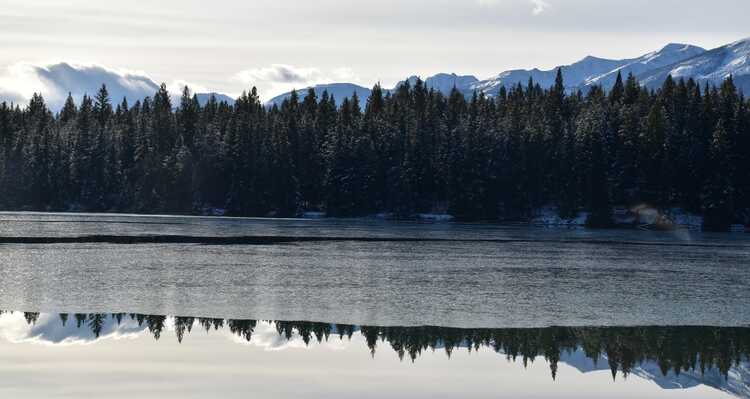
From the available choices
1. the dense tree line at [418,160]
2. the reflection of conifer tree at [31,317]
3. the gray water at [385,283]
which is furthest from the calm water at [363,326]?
the dense tree line at [418,160]

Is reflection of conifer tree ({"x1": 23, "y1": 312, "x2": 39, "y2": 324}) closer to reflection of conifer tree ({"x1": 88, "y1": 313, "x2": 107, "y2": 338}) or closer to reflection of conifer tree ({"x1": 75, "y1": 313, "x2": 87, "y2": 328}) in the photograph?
reflection of conifer tree ({"x1": 75, "y1": 313, "x2": 87, "y2": 328})

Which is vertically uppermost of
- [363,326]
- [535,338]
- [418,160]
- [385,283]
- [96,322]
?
[418,160]

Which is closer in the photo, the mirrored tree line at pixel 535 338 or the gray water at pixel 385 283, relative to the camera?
the mirrored tree line at pixel 535 338

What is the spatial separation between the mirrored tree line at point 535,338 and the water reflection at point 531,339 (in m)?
0.03

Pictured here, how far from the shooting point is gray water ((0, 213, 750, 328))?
121 ft

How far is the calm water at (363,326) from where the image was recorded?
2459 centimetres

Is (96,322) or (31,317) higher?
(31,317)

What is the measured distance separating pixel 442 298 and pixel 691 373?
635 inches

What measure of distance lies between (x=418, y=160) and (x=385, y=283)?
10983 cm

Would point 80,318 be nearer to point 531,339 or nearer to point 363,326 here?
point 363,326

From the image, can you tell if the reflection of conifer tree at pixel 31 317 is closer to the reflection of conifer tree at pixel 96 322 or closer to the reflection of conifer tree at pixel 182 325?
the reflection of conifer tree at pixel 96 322

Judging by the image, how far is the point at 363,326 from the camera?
33.5 m

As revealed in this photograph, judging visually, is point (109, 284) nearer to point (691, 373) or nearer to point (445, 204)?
point (691, 373)

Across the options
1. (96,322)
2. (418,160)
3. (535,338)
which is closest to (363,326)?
(535,338)
